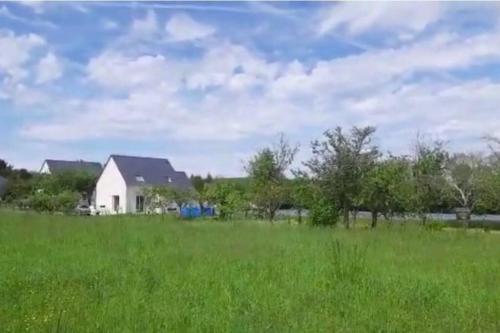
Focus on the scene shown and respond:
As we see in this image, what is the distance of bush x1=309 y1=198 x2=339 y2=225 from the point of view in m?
24.5

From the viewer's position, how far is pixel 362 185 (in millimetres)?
26016

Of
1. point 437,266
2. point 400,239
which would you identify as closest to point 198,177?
point 400,239

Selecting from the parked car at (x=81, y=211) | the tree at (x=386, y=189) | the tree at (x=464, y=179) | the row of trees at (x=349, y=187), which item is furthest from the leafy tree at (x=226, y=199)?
the tree at (x=464, y=179)

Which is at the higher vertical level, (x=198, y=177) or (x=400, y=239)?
(x=198, y=177)

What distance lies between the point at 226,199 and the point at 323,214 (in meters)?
12.5

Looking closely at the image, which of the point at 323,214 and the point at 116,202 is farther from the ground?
the point at 116,202

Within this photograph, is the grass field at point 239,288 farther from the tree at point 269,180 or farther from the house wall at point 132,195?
the house wall at point 132,195

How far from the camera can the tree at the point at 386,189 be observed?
85.7 ft

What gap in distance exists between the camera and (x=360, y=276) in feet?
28.5

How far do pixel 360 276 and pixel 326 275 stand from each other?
531mm

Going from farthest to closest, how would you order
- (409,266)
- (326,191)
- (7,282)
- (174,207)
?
(174,207)
(326,191)
(409,266)
(7,282)

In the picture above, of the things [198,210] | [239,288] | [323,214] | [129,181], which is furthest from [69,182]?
[239,288]

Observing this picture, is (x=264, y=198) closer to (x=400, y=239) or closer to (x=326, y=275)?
(x=400, y=239)

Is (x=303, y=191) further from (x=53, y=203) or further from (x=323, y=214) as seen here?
(x=53, y=203)
